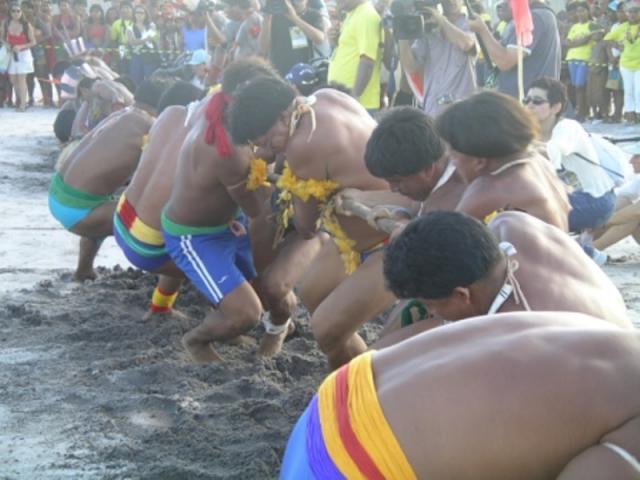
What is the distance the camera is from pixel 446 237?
2768 millimetres

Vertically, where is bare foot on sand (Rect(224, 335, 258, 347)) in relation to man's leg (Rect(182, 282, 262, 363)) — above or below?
below

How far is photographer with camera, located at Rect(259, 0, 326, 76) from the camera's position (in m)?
9.89

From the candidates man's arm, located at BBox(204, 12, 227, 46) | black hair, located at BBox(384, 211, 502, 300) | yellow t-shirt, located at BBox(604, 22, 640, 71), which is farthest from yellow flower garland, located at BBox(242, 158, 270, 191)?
yellow t-shirt, located at BBox(604, 22, 640, 71)

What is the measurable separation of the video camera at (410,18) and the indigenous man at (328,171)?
2913 mm

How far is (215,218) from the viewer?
558 cm

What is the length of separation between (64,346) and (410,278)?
11.8 feet

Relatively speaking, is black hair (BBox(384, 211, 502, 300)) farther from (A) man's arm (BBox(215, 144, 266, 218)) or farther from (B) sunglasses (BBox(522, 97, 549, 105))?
(B) sunglasses (BBox(522, 97, 549, 105))

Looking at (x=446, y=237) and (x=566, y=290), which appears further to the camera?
(x=566, y=290)

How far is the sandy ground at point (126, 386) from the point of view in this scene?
421cm

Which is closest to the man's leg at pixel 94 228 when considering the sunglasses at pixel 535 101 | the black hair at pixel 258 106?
the black hair at pixel 258 106

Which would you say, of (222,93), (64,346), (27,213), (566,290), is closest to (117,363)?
(64,346)

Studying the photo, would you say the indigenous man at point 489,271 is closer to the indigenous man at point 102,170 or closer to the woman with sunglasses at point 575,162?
the woman with sunglasses at point 575,162

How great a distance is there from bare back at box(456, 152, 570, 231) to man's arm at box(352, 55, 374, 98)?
5356 millimetres

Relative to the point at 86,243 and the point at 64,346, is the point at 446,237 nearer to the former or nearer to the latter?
the point at 64,346
